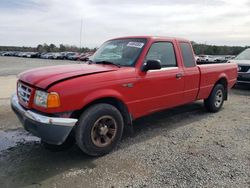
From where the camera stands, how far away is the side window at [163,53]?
5086 millimetres

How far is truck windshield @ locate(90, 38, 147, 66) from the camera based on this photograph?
192 inches

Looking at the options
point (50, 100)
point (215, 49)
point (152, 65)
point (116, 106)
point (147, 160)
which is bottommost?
point (147, 160)

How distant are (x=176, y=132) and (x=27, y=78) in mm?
2967

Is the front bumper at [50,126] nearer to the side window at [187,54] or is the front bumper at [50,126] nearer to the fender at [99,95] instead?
the fender at [99,95]

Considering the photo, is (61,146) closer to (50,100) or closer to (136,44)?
(50,100)

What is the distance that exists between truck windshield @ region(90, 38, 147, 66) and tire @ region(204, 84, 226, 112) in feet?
8.95

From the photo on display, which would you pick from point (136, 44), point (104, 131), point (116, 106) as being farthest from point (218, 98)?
point (104, 131)

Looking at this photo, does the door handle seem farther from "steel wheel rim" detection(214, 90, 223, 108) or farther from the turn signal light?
the turn signal light

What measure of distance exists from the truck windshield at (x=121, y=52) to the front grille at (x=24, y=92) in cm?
153

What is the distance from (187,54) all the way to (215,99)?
173 cm

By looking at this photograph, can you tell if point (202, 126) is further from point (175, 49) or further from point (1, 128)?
point (1, 128)

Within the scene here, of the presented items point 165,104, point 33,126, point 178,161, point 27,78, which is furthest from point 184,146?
point 27,78

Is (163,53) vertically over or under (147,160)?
over

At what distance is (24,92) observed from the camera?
13.8ft
